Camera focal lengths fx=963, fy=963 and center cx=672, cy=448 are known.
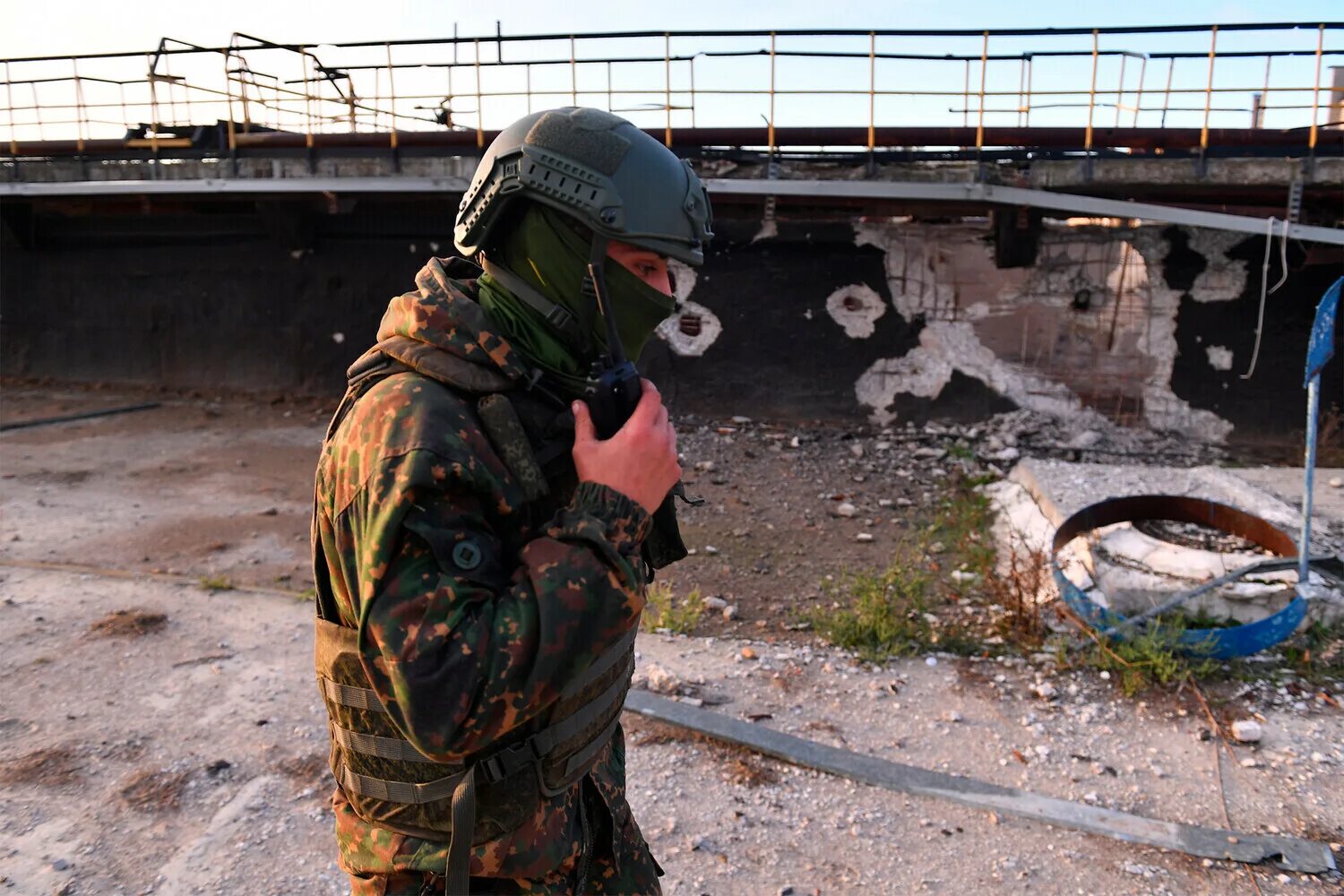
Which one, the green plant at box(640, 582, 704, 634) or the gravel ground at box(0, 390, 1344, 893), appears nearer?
the gravel ground at box(0, 390, 1344, 893)

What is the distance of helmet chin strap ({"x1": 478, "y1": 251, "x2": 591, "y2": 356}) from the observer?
147 cm

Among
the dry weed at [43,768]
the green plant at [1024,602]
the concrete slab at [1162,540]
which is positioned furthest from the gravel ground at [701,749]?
the concrete slab at [1162,540]

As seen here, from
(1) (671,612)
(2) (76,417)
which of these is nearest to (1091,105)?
(1) (671,612)

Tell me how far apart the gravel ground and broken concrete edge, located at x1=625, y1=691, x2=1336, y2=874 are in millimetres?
49

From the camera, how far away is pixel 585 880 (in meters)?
1.60

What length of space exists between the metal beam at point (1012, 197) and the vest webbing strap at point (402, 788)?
672 cm

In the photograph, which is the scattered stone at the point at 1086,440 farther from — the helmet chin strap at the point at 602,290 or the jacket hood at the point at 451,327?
the jacket hood at the point at 451,327

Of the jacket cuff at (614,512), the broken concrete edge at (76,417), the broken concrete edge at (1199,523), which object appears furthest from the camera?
the broken concrete edge at (76,417)

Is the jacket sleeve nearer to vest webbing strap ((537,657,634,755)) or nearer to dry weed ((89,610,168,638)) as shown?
vest webbing strap ((537,657,634,755))

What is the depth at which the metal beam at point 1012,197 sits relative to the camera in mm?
6719

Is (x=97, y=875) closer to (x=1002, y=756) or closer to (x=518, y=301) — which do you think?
(x=518, y=301)

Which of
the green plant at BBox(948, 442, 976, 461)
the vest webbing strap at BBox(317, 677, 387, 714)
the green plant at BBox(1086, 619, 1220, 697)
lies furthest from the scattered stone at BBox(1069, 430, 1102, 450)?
the vest webbing strap at BBox(317, 677, 387, 714)

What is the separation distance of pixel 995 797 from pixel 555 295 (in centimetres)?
246

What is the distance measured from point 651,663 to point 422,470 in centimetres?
303
